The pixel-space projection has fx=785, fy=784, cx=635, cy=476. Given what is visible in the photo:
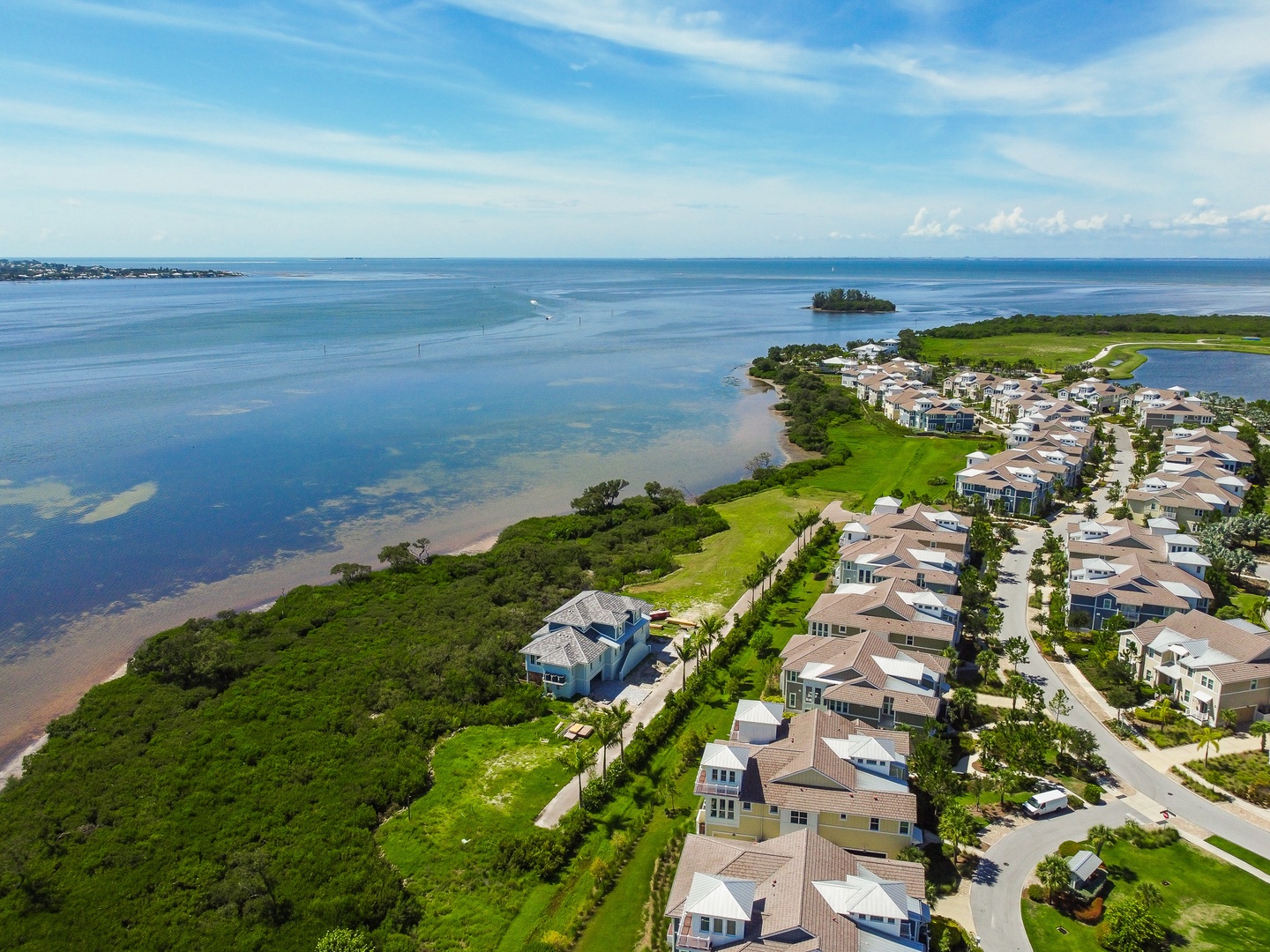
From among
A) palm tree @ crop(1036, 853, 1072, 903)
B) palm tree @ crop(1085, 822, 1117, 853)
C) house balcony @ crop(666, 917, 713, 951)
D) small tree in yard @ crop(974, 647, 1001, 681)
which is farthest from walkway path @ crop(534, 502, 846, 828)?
palm tree @ crop(1085, 822, 1117, 853)

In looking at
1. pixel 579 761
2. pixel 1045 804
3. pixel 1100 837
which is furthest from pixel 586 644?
pixel 1100 837

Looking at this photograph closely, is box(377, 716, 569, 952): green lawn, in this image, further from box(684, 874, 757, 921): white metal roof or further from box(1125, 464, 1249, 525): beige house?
box(1125, 464, 1249, 525): beige house

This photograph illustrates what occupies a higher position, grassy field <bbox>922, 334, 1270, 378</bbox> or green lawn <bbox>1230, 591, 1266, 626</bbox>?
grassy field <bbox>922, 334, 1270, 378</bbox>

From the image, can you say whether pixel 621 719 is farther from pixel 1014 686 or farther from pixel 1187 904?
pixel 1187 904

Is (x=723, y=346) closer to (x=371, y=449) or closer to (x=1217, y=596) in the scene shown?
(x=371, y=449)

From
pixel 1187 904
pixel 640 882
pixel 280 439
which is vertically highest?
pixel 280 439

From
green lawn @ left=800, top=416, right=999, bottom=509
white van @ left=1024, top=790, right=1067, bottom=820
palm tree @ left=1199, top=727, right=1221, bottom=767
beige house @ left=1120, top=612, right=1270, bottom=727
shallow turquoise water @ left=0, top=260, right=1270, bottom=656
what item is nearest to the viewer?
white van @ left=1024, top=790, right=1067, bottom=820

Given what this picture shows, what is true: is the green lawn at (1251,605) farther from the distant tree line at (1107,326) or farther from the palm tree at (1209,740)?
the distant tree line at (1107,326)

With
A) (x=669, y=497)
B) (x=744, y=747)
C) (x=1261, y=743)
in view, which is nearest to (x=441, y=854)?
(x=744, y=747)
